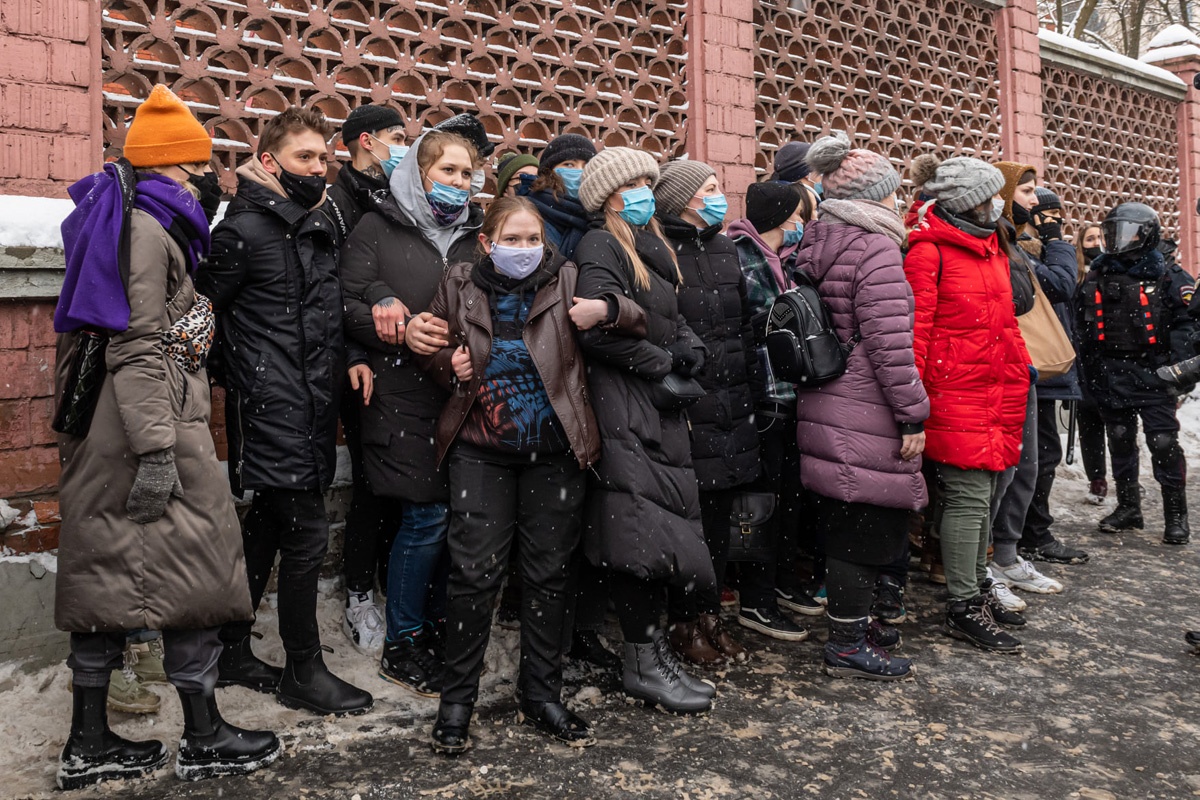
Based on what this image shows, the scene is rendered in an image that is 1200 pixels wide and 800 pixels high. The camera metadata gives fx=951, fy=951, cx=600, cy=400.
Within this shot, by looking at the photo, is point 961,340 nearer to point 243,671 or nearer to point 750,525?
point 750,525

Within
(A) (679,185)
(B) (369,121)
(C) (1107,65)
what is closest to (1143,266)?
(A) (679,185)

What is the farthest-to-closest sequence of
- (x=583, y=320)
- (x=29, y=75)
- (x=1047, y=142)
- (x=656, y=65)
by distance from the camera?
(x=1047, y=142) < (x=656, y=65) < (x=29, y=75) < (x=583, y=320)

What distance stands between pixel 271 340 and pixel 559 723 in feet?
5.38

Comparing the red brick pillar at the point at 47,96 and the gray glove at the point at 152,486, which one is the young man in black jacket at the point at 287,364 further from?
the red brick pillar at the point at 47,96

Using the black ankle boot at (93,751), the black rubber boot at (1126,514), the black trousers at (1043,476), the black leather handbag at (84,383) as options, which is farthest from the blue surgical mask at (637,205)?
the black rubber boot at (1126,514)

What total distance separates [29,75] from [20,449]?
1.50 meters

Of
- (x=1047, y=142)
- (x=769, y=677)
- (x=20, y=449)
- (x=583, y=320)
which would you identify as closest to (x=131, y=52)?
(x=20, y=449)

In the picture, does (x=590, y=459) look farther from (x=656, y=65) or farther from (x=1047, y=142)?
(x=1047, y=142)

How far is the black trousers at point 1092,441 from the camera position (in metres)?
6.98

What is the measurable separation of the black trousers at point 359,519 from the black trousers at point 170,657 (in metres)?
0.97

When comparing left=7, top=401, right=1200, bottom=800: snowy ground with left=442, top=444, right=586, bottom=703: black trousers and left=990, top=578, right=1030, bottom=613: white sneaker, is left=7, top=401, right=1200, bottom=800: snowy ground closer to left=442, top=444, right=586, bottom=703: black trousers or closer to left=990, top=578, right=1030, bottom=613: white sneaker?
left=442, top=444, right=586, bottom=703: black trousers

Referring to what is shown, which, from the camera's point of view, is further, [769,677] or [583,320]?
[769,677]

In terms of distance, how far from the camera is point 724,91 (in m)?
6.30

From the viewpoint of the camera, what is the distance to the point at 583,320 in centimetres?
321
